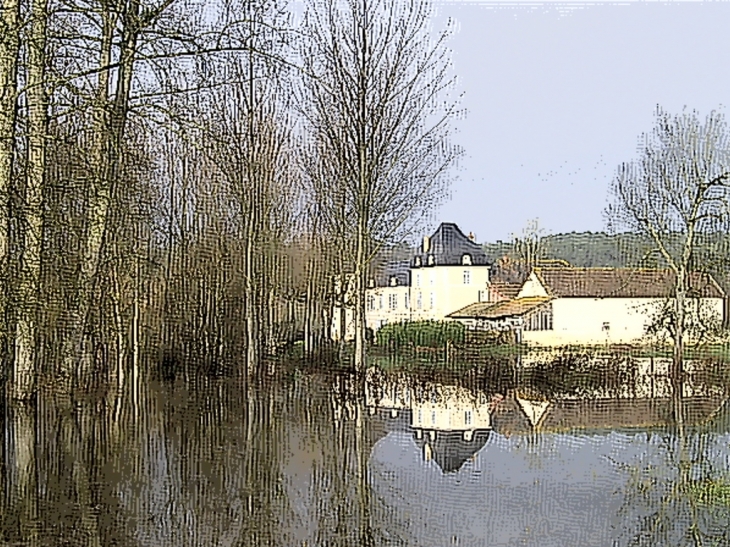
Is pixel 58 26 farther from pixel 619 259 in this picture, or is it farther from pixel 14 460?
pixel 619 259

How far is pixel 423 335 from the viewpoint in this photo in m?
33.0

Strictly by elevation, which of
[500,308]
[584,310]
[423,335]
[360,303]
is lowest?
[423,335]

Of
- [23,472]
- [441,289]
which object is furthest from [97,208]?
[441,289]

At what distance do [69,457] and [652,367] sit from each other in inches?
718

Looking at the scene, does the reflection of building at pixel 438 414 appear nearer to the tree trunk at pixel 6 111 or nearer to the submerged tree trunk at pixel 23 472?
the submerged tree trunk at pixel 23 472

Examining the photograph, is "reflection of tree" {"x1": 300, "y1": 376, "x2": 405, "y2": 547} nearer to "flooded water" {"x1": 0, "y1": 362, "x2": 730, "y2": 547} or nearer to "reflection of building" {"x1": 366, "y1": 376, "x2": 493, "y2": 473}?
"flooded water" {"x1": 0, "y1": 362, "x2": 730, "y2": 547}

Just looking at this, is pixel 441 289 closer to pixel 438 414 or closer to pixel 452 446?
pixel 438 414

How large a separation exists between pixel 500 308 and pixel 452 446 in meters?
35.2

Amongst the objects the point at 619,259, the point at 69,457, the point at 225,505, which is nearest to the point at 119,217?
the point at 69,457

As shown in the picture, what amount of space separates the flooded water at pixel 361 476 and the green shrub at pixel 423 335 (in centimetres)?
A: 1516

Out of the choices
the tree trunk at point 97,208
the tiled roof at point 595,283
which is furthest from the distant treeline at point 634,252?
the tree trunk at point 97,208

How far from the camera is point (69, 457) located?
1045 cm

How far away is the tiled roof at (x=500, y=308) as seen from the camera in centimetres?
4181

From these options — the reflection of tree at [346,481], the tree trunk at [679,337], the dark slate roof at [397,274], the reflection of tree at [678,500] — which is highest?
the dark slate roof at [397,274]
